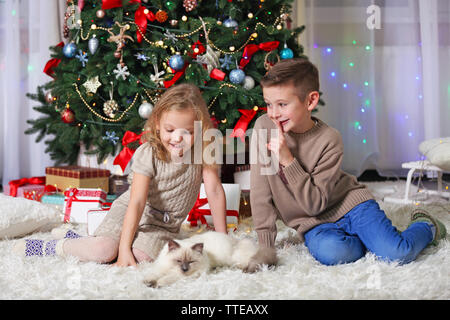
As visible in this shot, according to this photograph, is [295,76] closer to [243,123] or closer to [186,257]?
[186,257]

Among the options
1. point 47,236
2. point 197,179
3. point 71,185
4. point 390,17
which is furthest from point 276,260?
point 390,17

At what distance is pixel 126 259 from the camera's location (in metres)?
1.28

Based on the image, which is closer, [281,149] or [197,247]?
[197,247]

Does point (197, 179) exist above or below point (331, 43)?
below

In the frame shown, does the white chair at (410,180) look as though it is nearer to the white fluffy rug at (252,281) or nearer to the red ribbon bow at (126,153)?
the white fluffy rug at (252,281)

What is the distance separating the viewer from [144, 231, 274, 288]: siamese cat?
1112mm

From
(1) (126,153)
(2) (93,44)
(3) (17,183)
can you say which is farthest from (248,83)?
(3) (17,183)

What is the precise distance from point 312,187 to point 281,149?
0.14 meters

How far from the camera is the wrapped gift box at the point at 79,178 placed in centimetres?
230

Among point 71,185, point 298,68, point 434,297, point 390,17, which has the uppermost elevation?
point 390,17
